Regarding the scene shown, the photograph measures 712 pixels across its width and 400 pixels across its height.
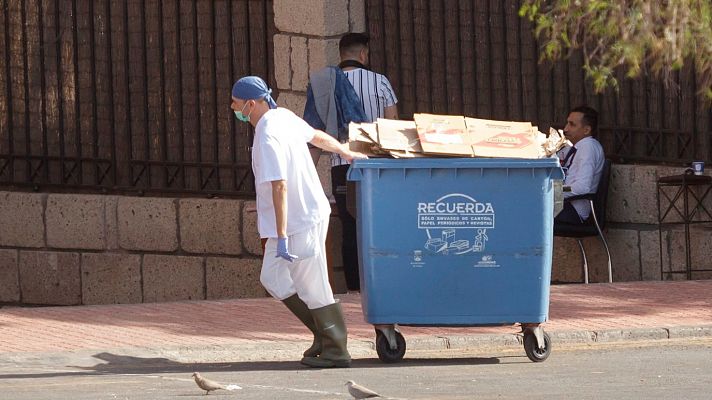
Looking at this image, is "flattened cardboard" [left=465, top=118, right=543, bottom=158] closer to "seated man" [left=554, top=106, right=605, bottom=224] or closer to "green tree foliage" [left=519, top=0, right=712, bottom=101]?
"green tree foliage" [left=519, top=0, right=712, bottom=101]

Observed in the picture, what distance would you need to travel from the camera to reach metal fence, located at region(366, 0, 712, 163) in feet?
48.0

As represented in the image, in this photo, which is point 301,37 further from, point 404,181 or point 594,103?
point 404,181

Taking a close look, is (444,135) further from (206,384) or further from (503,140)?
(206,384)

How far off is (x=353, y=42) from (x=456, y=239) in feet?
11.5

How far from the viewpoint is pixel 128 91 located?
16.2m

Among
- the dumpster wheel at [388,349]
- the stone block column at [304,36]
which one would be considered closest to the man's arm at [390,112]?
the stone block column at [304,36]

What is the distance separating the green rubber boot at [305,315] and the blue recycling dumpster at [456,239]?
33 centimetres

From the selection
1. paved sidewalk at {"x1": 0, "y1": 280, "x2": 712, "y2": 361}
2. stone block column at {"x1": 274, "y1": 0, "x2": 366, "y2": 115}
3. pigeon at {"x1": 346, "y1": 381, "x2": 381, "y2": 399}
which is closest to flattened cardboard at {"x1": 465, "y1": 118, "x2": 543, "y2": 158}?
paved sidewalk at {"x1": 0, "y1": 280, "x2": 712, "y2": 361}

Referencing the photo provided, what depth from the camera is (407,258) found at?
995 cm

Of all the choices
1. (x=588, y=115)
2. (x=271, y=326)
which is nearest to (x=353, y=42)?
(x=588, y=115)

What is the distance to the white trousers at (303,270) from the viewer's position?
974 centimetres

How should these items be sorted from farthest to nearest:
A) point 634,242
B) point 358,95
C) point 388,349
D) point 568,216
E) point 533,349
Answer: point 634,242 → point 568,216 → point 358,95 → point 388,349 → point 533,349

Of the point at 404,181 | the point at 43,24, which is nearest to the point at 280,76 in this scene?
the point at 43,24

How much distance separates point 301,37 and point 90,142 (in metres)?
2.77
